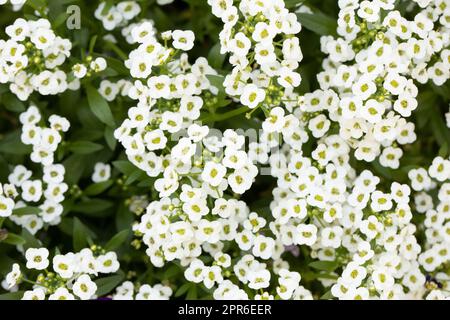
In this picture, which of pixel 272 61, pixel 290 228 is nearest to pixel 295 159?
pixel 290 228

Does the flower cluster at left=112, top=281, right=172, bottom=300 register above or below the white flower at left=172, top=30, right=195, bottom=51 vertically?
below

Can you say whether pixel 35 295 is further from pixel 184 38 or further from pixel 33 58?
pixel 184 38

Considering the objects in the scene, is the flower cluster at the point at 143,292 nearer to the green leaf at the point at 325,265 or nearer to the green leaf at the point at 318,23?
the green leaf at the point at 325,265

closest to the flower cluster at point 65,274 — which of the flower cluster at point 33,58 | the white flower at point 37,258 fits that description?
the white flower at point 37,258

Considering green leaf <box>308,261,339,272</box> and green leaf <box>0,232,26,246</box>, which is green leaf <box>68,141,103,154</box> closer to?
green leaf <box>0,232,26,246</box>

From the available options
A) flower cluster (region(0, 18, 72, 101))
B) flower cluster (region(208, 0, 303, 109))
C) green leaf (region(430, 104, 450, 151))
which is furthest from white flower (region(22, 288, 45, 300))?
green leaf (region(430, 104, 450, 151))

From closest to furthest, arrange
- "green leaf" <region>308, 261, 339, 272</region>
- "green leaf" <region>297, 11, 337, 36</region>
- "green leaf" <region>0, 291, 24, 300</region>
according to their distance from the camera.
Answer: "green leaf" <region>0, 291, 24, 300</region>, "green leaf" <region>308, 261, 339, 272</region>, "green leaf" <region>297, 11, 337, 36</region>
